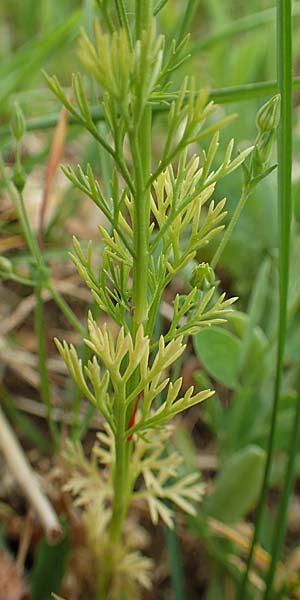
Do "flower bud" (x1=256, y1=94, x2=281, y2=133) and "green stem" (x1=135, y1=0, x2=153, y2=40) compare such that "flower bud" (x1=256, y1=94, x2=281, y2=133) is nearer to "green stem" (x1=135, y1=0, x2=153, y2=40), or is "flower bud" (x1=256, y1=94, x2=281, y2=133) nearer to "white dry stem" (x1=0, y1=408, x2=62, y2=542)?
"green stem" (x1=135, y1=0, x2=153, y2=40)

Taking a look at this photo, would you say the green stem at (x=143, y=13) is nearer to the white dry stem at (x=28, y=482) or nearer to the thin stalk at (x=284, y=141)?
the thin stalk at (x=284, y=141)

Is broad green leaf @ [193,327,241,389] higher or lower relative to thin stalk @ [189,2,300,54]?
lower

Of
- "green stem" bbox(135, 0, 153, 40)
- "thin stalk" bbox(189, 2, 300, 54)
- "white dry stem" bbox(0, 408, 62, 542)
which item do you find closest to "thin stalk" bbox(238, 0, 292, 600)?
"green stem" bbox(135, 0, 153, 40)

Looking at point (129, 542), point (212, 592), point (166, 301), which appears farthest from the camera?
point (166, 301)

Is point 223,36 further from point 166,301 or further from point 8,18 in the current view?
point 8,18

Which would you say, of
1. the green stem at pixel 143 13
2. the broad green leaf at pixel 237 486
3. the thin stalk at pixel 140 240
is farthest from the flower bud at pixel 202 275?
the broad green leaf at pixel 237 486

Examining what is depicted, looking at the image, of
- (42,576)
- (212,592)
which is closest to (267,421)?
(212,592)
